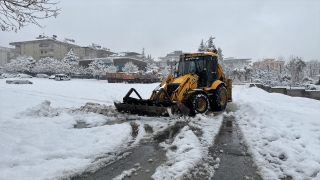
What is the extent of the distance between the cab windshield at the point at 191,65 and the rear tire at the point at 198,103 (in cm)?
143

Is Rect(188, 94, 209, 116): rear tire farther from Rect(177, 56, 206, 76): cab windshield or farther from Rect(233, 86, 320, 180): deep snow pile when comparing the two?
Rect(233, 86, 320, 180): deep snow pile

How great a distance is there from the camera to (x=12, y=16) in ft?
16.7

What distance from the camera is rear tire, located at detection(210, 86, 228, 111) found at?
10266 mm

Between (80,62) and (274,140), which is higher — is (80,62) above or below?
above

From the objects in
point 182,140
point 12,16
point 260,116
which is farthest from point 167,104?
point 12,16

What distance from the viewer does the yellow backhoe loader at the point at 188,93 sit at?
8.27 metres

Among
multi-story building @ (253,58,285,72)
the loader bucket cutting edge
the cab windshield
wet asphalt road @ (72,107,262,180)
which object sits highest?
multi-story building @ (253,58,285,72)

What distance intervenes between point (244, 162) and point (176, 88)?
4.82m

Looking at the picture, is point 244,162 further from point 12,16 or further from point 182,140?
point 12,16

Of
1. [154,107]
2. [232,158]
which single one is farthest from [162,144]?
[154,107]

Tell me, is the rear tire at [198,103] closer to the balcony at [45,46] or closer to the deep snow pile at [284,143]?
the deep snow pile at [284,143]

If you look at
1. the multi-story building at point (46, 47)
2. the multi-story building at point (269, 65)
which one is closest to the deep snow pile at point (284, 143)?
the multi-story building at point (269, 65)

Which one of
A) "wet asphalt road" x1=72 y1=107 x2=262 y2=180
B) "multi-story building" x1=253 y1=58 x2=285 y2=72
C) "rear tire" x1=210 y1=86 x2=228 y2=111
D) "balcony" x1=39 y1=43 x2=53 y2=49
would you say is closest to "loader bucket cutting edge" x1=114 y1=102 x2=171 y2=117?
"wet asphalt road" x1=72 y1=107 x2=262 y2=180

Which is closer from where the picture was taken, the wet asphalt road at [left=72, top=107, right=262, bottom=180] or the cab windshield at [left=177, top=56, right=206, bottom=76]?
the wet asphalt road at [left=72, top=107, right=262, bottom=180]
